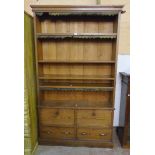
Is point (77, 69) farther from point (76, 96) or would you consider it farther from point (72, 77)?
point (76, 96)

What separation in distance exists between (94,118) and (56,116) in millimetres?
560

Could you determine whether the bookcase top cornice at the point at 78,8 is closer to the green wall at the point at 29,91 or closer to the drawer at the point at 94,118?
the green wall at the point at 29,91

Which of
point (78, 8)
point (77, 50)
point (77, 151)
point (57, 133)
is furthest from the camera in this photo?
point (77, 50)

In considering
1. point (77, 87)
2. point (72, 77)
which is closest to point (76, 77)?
point (72, 77)

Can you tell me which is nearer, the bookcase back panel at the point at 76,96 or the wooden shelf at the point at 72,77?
the wooden shelf at the point at 72,77

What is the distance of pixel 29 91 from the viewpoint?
2.24 m

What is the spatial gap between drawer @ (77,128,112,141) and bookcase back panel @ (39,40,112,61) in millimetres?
1081

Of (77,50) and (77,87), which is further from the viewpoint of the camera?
(77,50)

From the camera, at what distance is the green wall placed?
2111 mm

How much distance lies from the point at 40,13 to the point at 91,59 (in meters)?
0.99

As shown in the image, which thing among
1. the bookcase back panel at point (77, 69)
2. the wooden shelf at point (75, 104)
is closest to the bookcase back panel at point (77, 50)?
the bookcase back panel at point (77, 69)

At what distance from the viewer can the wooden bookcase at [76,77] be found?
96.7 inches
